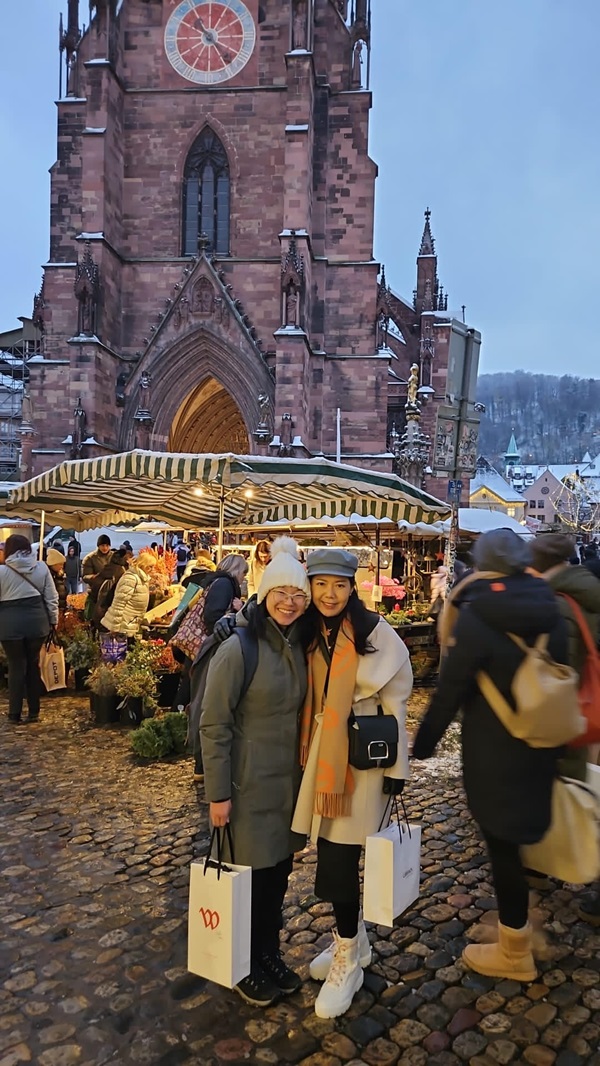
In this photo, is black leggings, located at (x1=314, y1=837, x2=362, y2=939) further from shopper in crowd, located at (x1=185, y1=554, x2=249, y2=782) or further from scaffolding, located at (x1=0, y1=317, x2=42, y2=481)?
scaffolding, located at (x1=0, y1=317, x2=42, y2=481)

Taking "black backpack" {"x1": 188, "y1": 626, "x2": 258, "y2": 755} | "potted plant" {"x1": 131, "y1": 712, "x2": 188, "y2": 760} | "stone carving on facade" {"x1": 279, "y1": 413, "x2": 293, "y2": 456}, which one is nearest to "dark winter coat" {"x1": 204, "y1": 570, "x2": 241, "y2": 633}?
"black backpack" {"x1": 188, "y1": 626, "x2": 258, "y2": 755}

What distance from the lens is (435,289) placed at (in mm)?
26312

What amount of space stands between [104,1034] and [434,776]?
350 cm

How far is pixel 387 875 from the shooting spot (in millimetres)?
2605

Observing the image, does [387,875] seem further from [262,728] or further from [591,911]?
[591,911]

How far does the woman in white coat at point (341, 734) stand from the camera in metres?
2.49

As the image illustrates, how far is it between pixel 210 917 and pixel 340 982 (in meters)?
0.62

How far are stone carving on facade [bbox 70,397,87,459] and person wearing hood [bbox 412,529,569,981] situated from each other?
1843 centimetres

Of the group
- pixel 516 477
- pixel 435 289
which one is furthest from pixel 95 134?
pixel 516 477

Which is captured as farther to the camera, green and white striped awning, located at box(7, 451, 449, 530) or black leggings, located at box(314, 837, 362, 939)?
green and white striped awning, located at box(7, 451, 449, 530)

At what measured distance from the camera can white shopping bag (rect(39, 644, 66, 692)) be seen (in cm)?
811

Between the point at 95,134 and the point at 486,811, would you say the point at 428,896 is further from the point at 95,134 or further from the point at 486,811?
the point at 95,134

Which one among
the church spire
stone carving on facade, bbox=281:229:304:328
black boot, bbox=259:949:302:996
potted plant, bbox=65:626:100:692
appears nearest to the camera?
black boot, bbox=259:949:302:996

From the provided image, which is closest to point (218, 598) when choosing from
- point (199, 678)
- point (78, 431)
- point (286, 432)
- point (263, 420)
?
point (199, 678)
